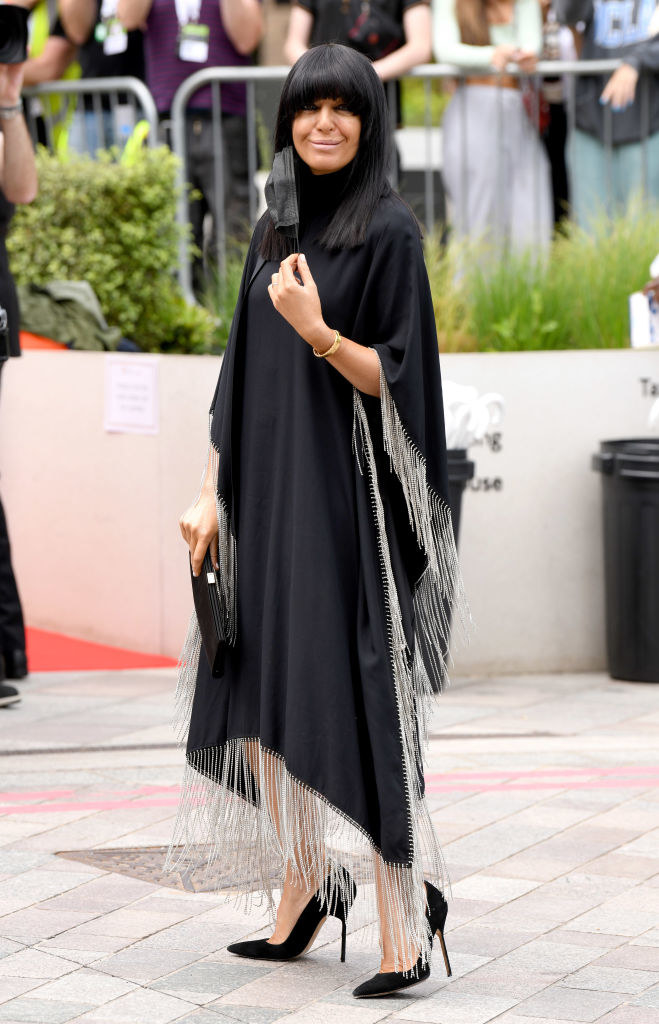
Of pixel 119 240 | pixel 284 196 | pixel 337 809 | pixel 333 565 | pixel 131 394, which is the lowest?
pixel 337 809

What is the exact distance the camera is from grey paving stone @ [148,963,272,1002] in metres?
3.69

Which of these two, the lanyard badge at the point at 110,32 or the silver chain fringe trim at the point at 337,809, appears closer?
the silver chain fringe trim at the point at 337,809

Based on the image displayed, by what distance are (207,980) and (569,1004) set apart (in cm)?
83

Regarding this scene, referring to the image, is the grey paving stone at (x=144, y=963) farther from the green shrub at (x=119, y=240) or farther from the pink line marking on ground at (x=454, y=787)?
the green shrub at (x=119, y=240)

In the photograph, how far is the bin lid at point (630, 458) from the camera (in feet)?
23.2

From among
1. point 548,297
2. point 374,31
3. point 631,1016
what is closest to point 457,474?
point 548,297

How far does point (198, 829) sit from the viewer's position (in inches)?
152

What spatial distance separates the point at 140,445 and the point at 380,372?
4.40 metres

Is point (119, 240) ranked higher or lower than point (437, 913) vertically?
higher

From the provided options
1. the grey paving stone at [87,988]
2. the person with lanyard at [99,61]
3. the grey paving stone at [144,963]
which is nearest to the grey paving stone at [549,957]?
the grey paving stone at [144,963]

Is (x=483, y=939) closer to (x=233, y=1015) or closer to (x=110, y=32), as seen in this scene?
(x=233, y=1015)

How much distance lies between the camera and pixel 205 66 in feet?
29.7

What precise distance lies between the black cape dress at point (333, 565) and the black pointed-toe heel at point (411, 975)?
0.16 ft

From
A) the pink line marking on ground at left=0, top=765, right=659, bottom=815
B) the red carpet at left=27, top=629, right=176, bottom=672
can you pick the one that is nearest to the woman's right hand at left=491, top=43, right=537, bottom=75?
the red carpet at left=27, top=629, right=176, bottom=672
